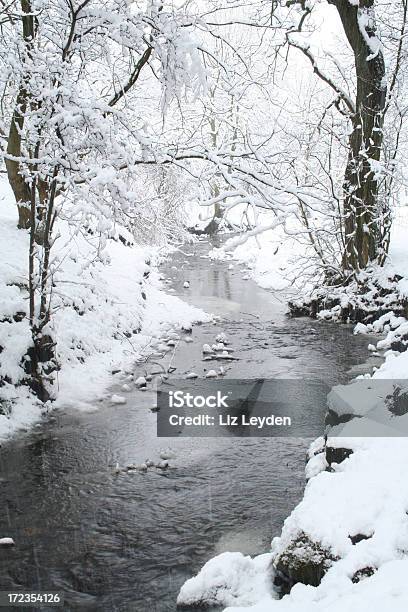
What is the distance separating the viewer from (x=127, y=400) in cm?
843

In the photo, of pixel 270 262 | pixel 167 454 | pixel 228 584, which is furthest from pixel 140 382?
pixel 270 262

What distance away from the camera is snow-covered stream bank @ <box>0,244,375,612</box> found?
454 centimetres

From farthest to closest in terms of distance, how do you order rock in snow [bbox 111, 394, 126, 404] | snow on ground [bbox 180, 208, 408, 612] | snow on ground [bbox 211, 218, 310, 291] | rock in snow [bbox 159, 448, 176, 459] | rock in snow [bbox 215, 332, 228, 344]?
snow on ground [bbox 211, 218, 310, 291]
rock in snow [bbox 215, 332, 228, 344]
rock in snow [bbox 111, 394, 126, 404]
rock in snow [bbox 159, 448, 176, 459]
snow on ground [bbox 180, 208, 408, 612]

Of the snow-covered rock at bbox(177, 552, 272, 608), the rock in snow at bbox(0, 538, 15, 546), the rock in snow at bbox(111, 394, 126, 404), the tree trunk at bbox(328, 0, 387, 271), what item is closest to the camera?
the snow-covered rock at bbox(177, 552, 272, 608)

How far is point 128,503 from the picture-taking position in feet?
18.6

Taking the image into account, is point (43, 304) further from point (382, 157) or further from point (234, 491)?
point (382, 157)

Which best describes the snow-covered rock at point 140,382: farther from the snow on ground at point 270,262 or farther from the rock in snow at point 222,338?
the snow on ground at point 270,262

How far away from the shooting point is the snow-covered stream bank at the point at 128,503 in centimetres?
454

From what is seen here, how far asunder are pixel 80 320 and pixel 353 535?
7168 mm

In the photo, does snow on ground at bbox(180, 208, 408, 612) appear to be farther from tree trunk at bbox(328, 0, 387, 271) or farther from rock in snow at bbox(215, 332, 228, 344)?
tree trunk at bbox(328, 0, 387, 271)

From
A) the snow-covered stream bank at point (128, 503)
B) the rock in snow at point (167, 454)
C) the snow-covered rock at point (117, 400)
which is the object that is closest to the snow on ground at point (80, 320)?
the snow-covered rock at point (117, 400)

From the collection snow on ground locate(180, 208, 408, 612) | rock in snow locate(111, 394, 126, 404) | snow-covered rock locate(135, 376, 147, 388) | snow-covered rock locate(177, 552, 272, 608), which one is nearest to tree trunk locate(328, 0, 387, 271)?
snow-covered rock locate(135, 376, 147, 388)

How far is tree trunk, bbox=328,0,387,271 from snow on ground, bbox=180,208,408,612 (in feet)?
27.2

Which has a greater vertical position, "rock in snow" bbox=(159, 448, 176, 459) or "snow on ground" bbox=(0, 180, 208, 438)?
"snow on ground" bbox=(0, 180, 208, 438)
